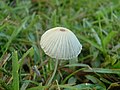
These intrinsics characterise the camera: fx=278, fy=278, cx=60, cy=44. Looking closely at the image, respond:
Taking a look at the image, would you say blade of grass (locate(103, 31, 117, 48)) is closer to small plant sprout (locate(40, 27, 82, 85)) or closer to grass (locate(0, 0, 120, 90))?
grass (locate(0, 0, 120, 90))

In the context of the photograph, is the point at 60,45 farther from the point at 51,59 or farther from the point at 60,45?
the point at 51,59

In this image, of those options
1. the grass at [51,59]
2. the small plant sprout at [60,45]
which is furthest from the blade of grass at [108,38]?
the small plant sprout at [60,45]

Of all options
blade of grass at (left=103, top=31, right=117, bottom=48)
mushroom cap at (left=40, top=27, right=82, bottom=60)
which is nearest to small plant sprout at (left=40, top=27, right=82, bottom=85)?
mushroom cap at (left=40, top=27, right=82, bottom=60)

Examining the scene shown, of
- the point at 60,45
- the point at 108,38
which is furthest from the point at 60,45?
the point at 108,38

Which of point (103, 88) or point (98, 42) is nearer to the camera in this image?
point (103, 88)

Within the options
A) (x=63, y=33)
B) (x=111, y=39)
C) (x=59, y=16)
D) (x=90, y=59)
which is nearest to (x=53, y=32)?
(x=63, y=33)

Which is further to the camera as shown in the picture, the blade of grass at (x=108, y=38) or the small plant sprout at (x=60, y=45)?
the blade of grass at (x=108, y=38)

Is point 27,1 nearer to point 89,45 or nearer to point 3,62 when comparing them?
point 89,45

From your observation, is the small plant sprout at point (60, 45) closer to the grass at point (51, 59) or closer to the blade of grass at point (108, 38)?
the grass at point (51, 59)
